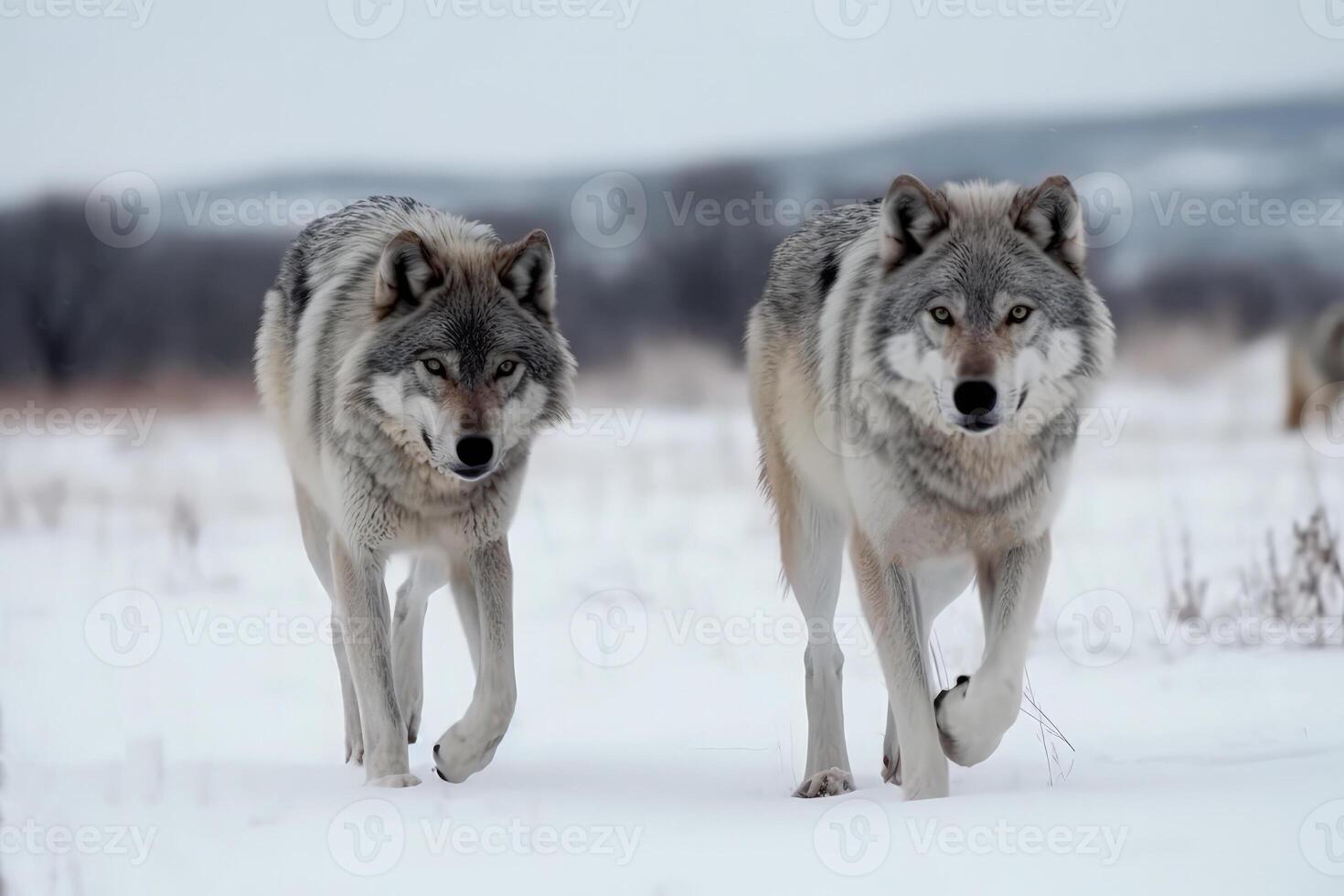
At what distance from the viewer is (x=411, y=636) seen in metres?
5.22

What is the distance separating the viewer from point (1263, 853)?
130 inches

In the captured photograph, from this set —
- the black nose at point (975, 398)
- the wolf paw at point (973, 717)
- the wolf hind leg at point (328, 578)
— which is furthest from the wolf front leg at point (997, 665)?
the wolf hind leg at point (328, 578)

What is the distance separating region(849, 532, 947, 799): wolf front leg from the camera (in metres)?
4.02

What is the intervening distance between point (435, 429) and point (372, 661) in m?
0.84

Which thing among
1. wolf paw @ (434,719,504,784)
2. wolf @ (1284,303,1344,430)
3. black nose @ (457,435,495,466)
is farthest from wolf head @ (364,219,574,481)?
wolf @ (1284,303,1344,430)

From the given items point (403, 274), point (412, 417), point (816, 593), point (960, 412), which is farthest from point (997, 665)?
point (403, 274)

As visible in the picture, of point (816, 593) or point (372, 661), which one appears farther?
point (816, 593)

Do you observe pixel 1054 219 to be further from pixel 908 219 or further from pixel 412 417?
pixel 412 417

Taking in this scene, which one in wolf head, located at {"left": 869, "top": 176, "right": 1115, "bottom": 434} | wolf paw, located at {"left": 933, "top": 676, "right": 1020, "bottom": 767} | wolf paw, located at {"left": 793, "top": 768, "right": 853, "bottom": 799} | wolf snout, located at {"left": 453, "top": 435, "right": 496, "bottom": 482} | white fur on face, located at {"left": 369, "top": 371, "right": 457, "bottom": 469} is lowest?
wolf paw, located at {"left": 793, "top": 768, "right": 853, "bottom": 799}

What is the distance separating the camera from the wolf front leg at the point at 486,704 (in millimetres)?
4406

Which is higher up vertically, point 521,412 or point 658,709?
point 521,412

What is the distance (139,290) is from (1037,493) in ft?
32.4

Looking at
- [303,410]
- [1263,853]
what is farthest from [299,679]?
[1263,853]

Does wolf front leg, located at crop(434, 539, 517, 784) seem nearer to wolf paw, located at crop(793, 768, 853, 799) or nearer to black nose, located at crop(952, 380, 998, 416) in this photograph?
wolf paw, located at crop(793, 768, 853, 799)
